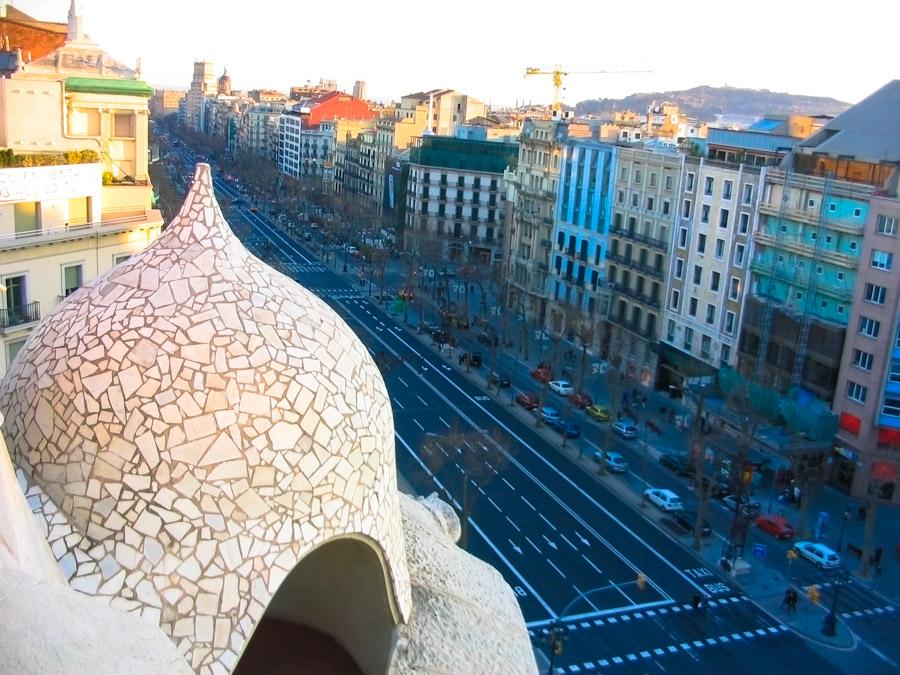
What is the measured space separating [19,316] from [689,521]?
30.6 m

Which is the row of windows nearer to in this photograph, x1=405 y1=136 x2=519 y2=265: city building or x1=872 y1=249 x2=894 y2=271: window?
x1=872 y1=249 x2=894 y2=271: window

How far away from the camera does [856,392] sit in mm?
51375

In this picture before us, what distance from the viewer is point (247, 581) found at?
1297cm

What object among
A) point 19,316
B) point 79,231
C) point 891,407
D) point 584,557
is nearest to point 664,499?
point 584,557

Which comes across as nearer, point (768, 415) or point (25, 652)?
point (25, 652)

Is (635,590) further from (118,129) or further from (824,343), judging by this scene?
(118,129)

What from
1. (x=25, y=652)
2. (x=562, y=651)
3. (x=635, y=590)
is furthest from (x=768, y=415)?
(x=25, y=652)

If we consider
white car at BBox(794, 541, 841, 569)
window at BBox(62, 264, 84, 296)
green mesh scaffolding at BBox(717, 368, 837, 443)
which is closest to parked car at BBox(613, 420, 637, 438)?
green mesh scaffolding at BBox(717, 368, 837, 443)

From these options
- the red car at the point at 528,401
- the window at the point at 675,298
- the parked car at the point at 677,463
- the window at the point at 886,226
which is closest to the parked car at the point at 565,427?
the red car at the point at 528,401

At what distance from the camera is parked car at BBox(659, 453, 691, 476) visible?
51375 mm

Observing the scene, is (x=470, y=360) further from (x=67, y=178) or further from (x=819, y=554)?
(x=67, y=178)

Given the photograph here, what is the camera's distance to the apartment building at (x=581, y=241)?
74812 mm

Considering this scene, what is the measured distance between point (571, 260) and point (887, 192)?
106 feet

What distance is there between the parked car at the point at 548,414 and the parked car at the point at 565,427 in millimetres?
174
